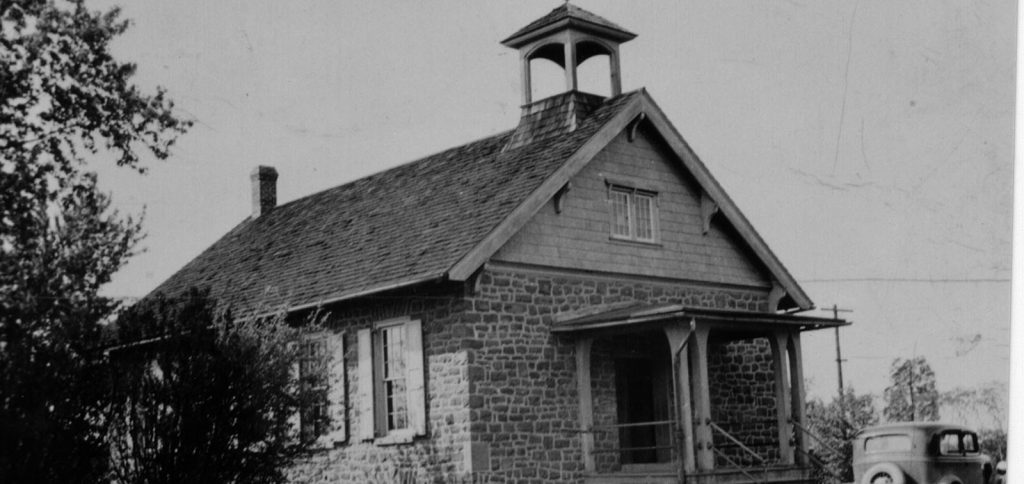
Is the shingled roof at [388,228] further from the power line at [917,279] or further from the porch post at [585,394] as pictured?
the power line at [917,279]

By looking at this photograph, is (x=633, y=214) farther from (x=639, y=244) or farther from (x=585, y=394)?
(x=585, y=394)

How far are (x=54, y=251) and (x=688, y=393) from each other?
31.3ft

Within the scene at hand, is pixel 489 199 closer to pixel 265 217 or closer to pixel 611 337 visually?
pixel 611 337

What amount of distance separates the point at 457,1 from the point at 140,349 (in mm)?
7180

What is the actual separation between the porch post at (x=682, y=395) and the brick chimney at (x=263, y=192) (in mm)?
13719

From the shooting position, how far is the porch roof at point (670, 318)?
18266mm

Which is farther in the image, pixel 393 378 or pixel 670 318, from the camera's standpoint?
pixel 393 378

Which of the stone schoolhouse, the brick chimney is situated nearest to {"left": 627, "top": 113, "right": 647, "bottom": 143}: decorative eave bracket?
the stone schoolhouse

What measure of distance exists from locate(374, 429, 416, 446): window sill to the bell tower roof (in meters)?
7.27

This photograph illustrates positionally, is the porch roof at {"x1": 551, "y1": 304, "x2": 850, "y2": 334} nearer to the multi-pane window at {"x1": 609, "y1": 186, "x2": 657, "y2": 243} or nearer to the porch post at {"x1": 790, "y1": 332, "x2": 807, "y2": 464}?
the porch post at {"x1": 790, "y1": 332, "x2": 807, "y2": 464}

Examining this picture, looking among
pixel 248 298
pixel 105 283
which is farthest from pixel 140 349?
pixel 248 298

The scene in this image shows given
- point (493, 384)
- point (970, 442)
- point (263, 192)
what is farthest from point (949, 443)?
point (263, 192)

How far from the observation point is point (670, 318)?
18.3 meters

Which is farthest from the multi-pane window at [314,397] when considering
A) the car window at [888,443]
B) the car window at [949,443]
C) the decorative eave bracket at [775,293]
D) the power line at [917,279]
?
the car window at [949,443]
